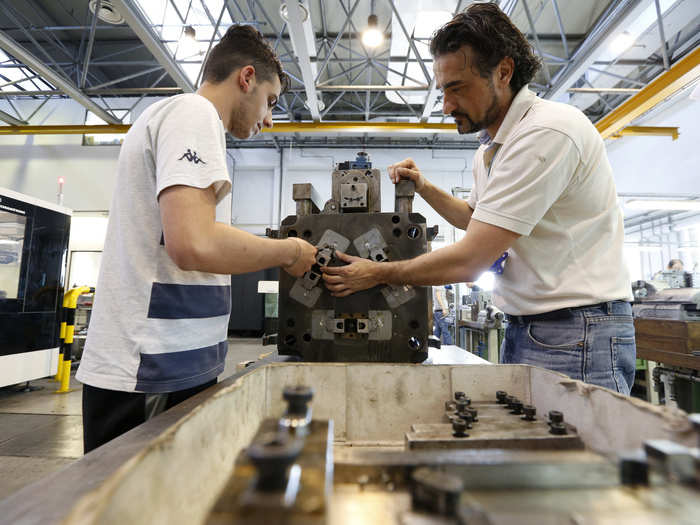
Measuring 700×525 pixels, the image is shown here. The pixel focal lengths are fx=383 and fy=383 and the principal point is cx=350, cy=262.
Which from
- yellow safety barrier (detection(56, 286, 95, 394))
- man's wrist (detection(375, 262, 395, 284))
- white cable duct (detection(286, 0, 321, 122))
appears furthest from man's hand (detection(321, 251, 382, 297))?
yellow safety barrier (detection(56, 286, 95, 394))

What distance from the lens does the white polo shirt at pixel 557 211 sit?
2.97ft

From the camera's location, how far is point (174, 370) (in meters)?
0.82

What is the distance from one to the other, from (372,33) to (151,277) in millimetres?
3874

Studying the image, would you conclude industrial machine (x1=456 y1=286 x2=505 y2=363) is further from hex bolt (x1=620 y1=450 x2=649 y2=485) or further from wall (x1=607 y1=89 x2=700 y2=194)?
wall (x1=607 y1=89 x2=700 y2=194)

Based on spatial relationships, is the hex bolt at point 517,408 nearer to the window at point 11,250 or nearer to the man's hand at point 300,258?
the man's hand at point 300,258

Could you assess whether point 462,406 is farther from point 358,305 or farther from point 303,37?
point 303,37

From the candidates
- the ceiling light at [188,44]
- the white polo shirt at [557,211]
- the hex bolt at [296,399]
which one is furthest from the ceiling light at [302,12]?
the hex bolt at [296,399]

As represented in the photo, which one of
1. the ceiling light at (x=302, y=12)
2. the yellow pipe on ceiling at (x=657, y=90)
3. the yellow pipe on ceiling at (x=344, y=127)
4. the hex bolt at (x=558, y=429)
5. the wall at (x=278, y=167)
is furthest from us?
the wall at (x=278, y=167)

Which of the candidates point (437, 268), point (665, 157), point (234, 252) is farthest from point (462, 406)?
point (665, 157)

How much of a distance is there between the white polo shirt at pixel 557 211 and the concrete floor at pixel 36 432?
2.44m

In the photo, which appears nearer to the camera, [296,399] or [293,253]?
[296,399]

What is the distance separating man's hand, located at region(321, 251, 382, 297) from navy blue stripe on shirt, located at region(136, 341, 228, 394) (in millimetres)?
346

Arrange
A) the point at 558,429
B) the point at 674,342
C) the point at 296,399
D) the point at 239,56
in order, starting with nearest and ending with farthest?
the point at 296,399 → the point at 558,429 → the point at 239,56 → the point at 674,342

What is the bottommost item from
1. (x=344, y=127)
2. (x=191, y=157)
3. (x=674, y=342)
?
(x=674, y=342)
